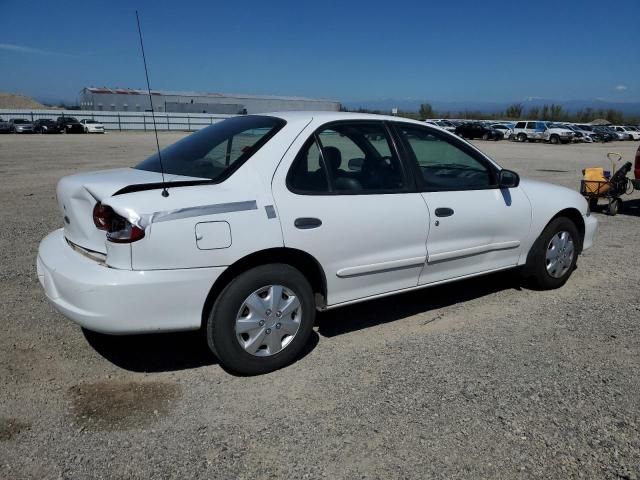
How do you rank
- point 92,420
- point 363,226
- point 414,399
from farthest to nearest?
point 363,226, point 414,399, point 92,420

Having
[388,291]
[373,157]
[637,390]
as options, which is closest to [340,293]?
[388,291]

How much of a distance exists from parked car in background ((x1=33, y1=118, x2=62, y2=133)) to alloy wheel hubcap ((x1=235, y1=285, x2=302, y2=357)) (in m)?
49.0

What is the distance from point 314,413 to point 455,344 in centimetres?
143

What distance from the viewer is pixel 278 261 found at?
11.8 ft

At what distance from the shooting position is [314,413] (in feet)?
10.5

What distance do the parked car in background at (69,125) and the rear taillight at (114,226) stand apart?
49.4 m

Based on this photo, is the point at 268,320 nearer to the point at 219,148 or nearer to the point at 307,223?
the point at 307,223

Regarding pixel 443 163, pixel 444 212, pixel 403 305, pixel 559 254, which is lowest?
pixel 403 305

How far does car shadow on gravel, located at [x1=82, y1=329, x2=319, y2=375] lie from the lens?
3.77 m

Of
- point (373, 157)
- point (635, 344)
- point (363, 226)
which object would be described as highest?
point (373, 157)

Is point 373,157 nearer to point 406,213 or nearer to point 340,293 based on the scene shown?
point 406,213

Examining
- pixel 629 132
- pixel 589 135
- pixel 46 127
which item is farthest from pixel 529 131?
pixel 46 127

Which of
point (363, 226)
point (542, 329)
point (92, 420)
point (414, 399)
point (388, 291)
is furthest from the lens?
point (542, 329)

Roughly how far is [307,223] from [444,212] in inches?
49.3
